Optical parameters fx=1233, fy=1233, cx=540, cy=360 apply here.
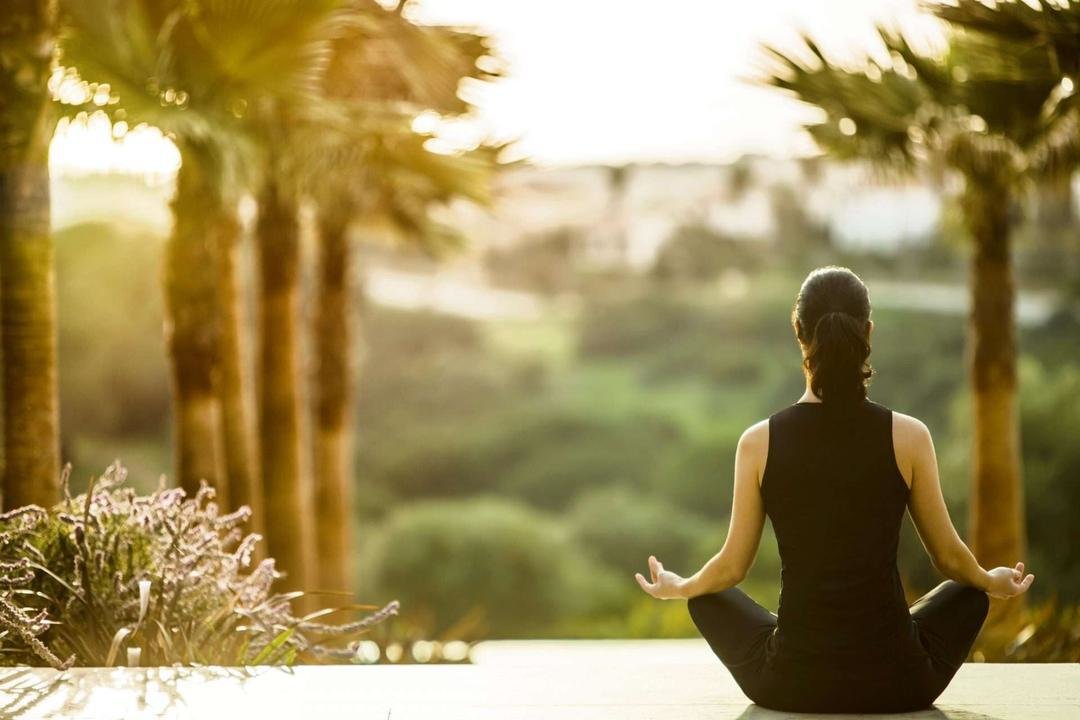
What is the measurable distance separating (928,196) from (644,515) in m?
13.1

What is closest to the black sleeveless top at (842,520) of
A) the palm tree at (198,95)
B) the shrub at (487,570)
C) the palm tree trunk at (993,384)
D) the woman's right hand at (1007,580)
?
the woman's right hand at (1007,580)

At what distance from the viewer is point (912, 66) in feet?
30.2

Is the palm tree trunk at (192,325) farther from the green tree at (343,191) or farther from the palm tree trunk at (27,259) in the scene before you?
the palm tree trunk at (27,259)

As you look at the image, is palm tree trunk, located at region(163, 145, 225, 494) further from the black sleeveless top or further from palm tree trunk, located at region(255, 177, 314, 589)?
the black sleeveless top

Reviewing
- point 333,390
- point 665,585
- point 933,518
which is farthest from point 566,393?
point 933,518

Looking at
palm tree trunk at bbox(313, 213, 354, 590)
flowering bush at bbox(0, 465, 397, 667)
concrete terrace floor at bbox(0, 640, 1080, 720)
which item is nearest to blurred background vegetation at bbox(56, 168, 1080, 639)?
palm tree trunk at bbox(313, 213, 354, 590)

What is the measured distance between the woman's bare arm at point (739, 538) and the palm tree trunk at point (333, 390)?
9.46 m

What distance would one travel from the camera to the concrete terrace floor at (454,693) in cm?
359

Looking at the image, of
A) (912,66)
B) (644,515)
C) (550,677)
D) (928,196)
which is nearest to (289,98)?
(912,66)

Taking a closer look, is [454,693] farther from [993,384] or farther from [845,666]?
[993,384]

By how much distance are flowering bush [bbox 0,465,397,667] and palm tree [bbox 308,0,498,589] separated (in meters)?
5.15

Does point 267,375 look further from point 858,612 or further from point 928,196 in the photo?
point 928,196

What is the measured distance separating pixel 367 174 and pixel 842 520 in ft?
27.0

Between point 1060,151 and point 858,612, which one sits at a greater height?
point 1060,151
